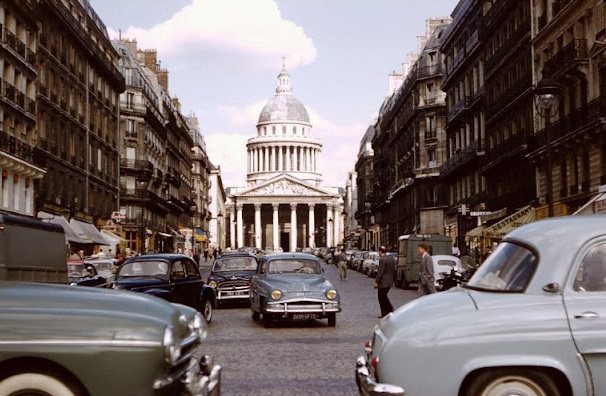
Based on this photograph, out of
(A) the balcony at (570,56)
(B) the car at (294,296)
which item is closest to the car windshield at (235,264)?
(B) the car at (294,296)

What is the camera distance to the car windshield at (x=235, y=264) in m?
24.8

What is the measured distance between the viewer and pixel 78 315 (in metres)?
6.16

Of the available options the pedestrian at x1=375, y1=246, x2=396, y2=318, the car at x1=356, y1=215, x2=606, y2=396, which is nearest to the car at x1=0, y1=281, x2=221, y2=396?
the car at x1=356, y1=215, x2=606, y2=396

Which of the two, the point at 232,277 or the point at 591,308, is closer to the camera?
the point at 591,308

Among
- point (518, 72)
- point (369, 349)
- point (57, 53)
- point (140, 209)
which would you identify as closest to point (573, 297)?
point (369, 349)

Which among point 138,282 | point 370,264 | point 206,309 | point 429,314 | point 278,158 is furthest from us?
point 278,158

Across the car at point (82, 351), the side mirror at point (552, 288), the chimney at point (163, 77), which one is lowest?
the car at point (82, 351)

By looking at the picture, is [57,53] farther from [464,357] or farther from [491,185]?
[464,357]

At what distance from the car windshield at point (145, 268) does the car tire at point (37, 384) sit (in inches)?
430

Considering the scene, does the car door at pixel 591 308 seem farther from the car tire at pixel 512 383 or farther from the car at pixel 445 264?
the car at pixel 445 264

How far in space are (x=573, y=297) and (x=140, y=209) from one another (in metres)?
64.4

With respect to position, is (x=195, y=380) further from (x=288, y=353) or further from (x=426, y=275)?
(x=426, y=275)

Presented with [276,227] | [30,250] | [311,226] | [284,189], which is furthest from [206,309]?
[276,227]

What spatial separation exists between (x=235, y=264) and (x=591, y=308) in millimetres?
18789
